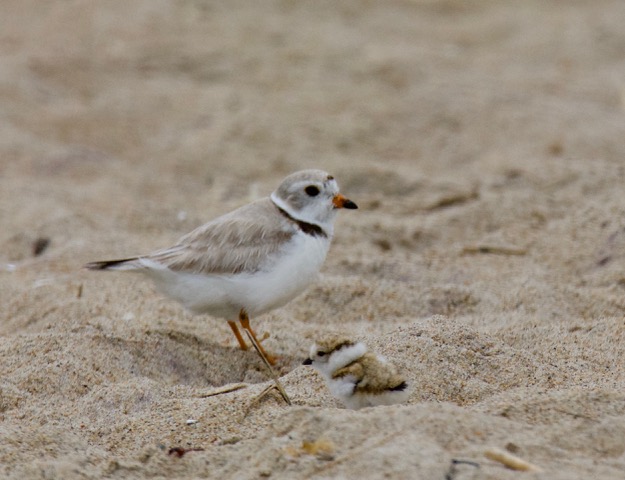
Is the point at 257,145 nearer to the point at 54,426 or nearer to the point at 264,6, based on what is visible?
the point at 264,6

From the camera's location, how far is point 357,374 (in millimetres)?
3412

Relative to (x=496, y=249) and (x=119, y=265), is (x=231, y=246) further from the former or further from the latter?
(x=496, y=249)

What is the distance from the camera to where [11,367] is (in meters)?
3.91

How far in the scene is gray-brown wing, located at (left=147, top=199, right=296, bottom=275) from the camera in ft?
13.6

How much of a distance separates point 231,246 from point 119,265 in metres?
0.48

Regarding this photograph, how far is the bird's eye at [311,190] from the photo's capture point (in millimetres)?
4371

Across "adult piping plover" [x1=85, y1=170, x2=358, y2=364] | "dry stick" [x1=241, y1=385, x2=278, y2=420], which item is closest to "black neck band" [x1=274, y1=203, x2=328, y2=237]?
"adult piping plover" [x1=85, y1=170, x2=358, y2=364]

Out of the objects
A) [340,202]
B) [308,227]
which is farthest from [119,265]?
[340,202]

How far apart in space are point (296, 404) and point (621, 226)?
2441 millimetres

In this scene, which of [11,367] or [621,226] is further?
[621,226]

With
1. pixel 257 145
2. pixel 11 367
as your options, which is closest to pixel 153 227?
pixel 257 145

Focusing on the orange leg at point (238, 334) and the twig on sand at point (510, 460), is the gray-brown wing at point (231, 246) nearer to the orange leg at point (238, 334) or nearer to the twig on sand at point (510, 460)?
the orange leg at point (238, 334)

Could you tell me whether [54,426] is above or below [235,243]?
below

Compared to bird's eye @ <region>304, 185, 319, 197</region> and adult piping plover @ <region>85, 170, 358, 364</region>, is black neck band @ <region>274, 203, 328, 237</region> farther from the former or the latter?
bird's eye @ <region>304, 185, 319, 197</region>
